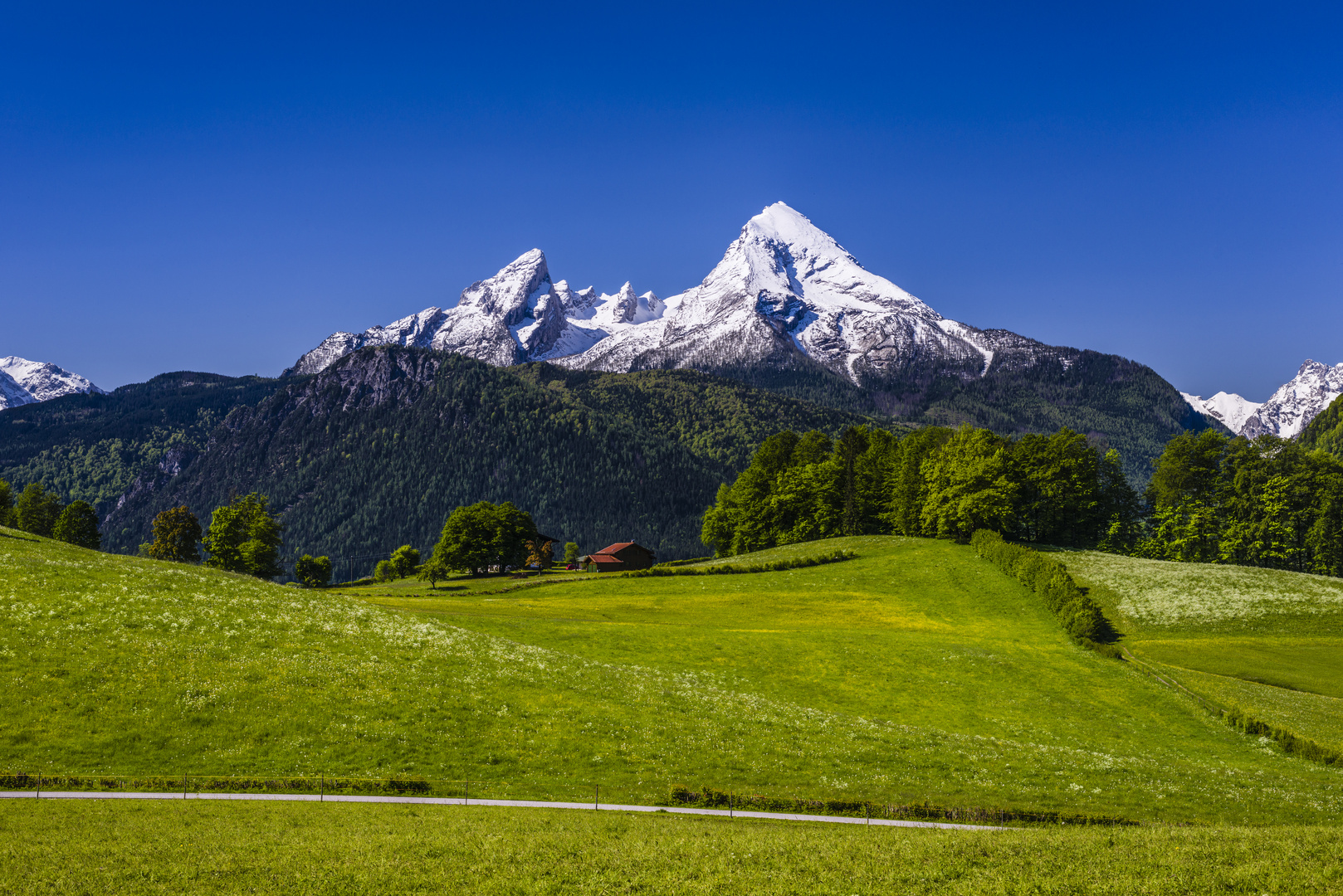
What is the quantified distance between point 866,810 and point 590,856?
12098 millimetres

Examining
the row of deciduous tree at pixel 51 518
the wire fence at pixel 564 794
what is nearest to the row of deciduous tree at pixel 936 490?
the wire fence at pixel 564 794

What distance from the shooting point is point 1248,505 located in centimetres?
10094

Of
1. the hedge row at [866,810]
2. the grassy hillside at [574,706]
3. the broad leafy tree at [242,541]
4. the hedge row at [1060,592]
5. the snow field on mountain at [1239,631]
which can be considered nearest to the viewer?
the hedge row at [866,810]

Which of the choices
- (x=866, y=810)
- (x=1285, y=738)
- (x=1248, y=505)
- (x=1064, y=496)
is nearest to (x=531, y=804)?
(x=866, y=810)

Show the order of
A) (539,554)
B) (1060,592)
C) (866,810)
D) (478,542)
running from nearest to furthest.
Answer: (866,810), (1060,592), (478,542), (539,554)

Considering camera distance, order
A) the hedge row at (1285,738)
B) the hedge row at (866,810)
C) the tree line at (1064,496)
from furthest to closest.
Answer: the tree line at (1064,496)
the hedge row at (1285,738)
the hedge row at (866,810)

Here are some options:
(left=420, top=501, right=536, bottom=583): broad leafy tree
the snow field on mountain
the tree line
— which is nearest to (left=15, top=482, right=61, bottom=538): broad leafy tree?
(left=420, top=501, right=536, bottom=583): broad leafy tree

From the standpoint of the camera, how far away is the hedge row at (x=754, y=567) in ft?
320

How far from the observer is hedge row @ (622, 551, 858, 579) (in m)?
97.7

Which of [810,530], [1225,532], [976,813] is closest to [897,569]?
[810,530]

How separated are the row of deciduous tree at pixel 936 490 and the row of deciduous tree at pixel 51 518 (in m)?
119

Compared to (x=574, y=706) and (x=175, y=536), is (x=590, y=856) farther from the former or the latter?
(x=175, y=536)

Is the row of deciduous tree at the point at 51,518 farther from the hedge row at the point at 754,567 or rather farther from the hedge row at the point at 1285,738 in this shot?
the hedge row at the point at 1285,738

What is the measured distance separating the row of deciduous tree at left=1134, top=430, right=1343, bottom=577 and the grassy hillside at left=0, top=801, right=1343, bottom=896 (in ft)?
316
